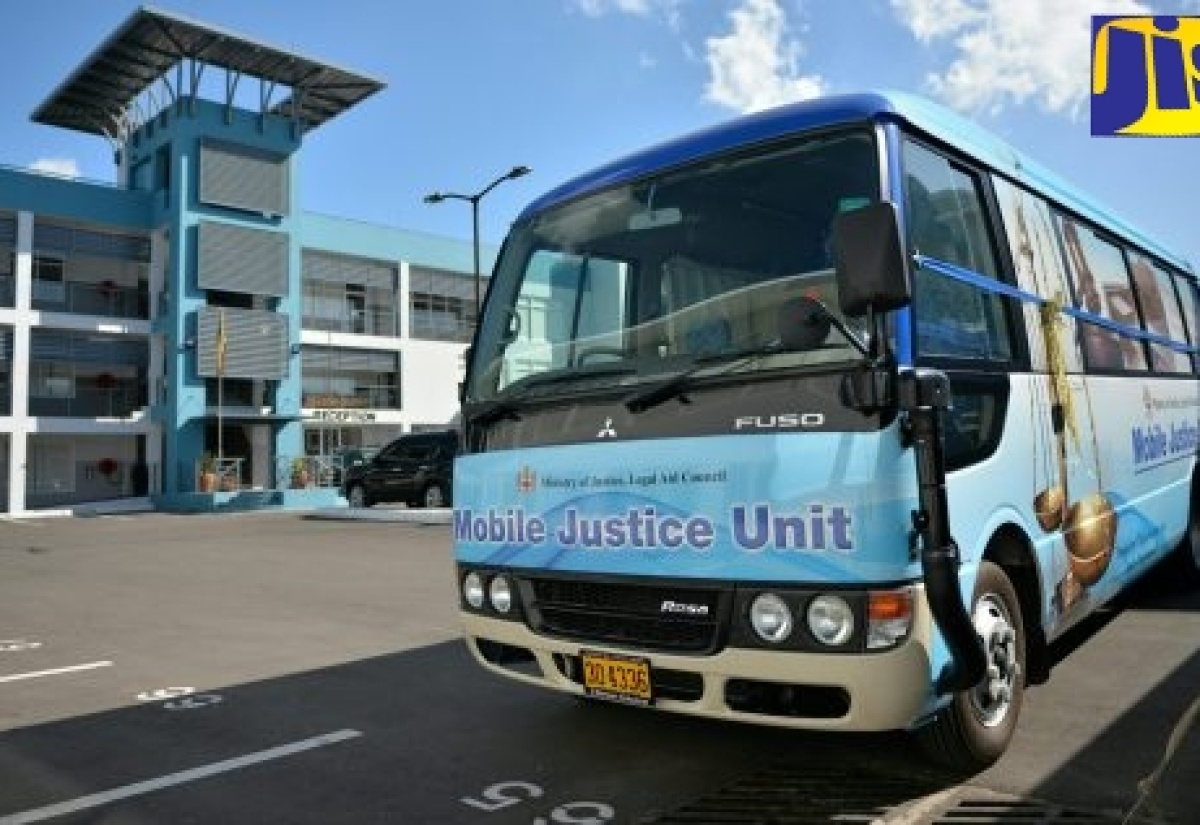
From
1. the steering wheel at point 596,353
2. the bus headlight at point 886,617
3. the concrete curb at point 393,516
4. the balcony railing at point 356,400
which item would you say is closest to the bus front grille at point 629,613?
the bus headlight at point 886,617

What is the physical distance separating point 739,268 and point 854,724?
1857 mm

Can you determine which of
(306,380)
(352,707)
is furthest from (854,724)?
(306,380)

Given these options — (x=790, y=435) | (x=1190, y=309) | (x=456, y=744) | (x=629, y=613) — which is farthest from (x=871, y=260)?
(x=1190, y=309)

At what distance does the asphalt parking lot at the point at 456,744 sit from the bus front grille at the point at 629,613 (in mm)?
683

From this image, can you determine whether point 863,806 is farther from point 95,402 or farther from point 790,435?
point 95,402

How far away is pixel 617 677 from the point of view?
423 centimetres

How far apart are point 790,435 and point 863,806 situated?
1546mm

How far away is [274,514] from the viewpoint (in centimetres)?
3095

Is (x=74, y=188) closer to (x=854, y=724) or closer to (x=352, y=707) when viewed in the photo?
(x=352, y=707)

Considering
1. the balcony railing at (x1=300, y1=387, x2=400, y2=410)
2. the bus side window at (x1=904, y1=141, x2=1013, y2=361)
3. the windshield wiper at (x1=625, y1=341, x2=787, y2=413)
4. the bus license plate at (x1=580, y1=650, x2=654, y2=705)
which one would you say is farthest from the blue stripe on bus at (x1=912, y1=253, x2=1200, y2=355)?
the balcony railing at (x1=300, y1=387, x2=400, y2=410)

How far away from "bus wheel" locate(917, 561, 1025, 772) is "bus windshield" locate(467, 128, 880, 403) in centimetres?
137

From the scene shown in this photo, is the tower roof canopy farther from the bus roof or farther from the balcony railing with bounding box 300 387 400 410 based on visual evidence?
the bus roof

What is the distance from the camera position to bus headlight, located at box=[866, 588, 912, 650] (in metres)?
3.69

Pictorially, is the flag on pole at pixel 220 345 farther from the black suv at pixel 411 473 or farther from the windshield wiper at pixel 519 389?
the windshield wiper at pixel 519 389
